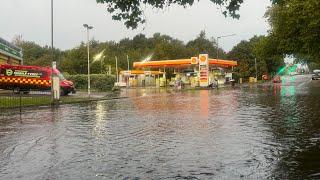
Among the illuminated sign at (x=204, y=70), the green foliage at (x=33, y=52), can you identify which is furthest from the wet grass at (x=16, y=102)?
the green foliage at (x=33, y=52)

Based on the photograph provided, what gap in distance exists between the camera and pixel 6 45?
1906 inches

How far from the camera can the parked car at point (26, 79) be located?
42.0 m

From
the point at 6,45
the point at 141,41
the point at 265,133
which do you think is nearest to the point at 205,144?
the point at 265,133

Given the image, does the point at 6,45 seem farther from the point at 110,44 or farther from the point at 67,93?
the point at 110,44

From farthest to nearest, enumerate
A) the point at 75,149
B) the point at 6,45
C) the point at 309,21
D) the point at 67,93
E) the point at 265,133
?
the point at 6,45
the point at 67,93
the point at 309,21
the point at 265,133
the point at 75,149

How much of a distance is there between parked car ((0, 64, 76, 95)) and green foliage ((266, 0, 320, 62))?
2079 centimetres

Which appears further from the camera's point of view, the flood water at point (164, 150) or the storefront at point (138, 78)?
the storefront at point (138, 78)

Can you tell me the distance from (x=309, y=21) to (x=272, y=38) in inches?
485

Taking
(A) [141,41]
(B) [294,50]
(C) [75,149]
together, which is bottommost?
(C) [75,149]

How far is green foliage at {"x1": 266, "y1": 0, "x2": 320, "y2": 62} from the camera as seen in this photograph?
39.1 m

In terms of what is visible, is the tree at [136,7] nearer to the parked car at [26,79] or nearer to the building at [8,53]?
the parked car at [26,79]

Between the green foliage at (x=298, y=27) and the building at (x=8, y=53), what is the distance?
25888 millimetres

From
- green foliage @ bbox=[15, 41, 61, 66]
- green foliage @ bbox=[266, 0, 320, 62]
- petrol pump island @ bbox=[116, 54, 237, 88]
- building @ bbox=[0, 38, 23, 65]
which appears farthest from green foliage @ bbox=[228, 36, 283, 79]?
building @ bbox=[0, 38, 23, 65]

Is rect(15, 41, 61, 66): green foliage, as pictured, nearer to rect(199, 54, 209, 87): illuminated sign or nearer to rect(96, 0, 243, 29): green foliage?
rect(199, 54, 209, 87): illuminated sign
